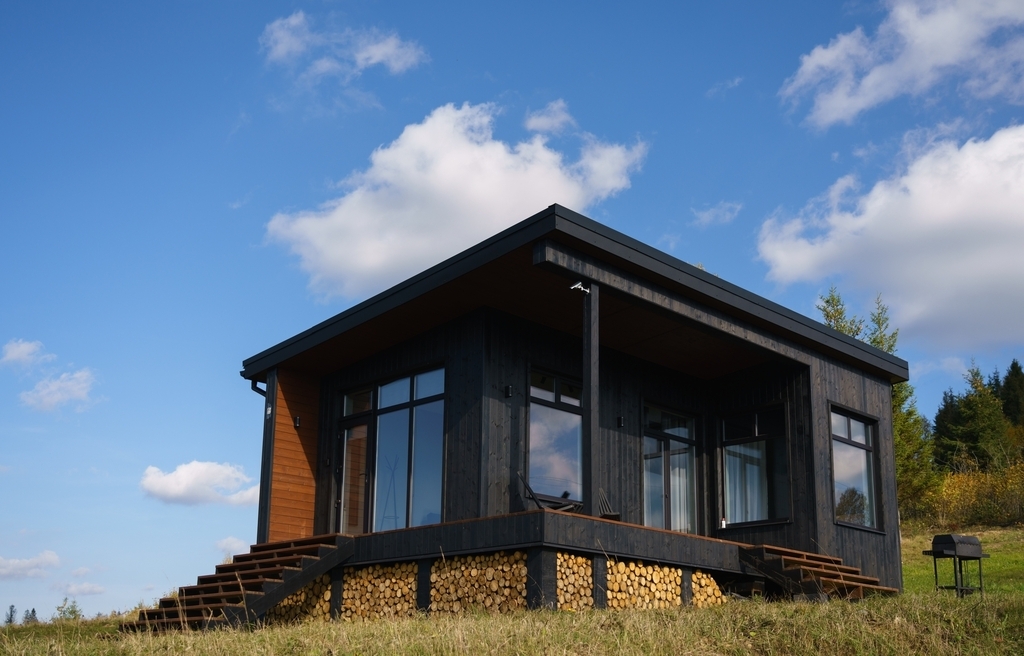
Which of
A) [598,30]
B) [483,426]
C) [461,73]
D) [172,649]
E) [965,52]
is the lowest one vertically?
[172,649]

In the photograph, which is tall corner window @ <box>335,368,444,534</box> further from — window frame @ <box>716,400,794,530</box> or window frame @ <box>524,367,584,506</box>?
window frame @ <box>716,400,794,530</box>

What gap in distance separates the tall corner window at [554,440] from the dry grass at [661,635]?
3.74 m

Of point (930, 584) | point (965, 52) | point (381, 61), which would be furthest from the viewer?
point (930, 584)

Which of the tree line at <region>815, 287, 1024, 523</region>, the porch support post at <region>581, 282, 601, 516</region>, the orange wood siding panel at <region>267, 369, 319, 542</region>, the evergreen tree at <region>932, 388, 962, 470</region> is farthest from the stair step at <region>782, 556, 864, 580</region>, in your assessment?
the evergreen tree at <region>932, 388, 962, 470</region>

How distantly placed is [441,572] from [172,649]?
4.02 meters

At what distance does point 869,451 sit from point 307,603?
8.26 m

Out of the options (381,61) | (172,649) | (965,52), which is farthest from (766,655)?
(965,52)

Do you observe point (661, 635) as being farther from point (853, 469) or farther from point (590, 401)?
point (853, 469)

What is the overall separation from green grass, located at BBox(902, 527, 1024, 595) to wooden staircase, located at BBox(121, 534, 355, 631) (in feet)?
26.7

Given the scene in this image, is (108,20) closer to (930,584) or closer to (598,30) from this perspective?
(598,30)

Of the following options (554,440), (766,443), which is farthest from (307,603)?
(766,443)

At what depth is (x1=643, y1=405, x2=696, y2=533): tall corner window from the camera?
538 inches

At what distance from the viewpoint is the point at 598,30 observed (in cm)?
1311

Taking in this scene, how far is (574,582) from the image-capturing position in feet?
31.7
